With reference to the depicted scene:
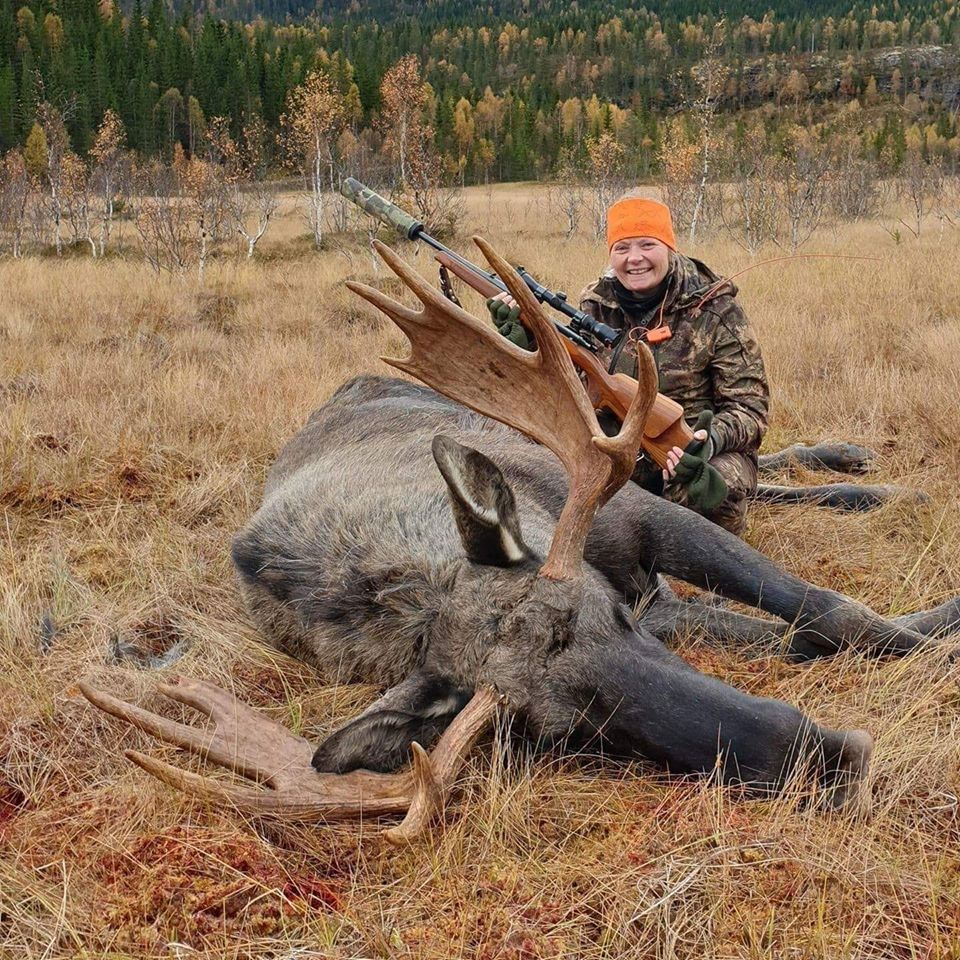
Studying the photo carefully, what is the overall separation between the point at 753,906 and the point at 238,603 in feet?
8.20

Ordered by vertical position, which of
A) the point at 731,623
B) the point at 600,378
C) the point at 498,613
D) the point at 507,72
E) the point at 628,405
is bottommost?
the point at 731,623

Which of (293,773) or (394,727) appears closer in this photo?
(293,773)

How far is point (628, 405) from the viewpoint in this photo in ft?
13.1

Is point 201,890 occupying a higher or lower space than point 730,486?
lower

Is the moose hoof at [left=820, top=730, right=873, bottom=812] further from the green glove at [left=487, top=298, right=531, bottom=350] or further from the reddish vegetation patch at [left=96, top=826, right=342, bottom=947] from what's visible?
the green glove at [left=487, top=298, right=531, bottom=350]

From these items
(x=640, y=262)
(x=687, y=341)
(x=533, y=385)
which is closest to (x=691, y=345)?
(x=687, y=341)

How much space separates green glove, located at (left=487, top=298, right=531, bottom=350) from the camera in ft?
14.2

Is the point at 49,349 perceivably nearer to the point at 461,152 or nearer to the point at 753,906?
the point at 753,906

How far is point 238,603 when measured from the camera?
3820mm

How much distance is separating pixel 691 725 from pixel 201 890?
1257 mm

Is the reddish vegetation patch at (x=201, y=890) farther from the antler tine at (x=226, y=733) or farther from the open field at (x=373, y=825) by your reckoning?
the antler tine at (x=226, y=733)

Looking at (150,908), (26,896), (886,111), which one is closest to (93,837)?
(26,896)

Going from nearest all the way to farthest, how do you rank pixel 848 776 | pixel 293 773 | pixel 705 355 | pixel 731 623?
pixel 848 776
pixel 293 773
pixel 731 623
pixel 705 355

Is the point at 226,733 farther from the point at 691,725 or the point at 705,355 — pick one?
the point at 705,355
